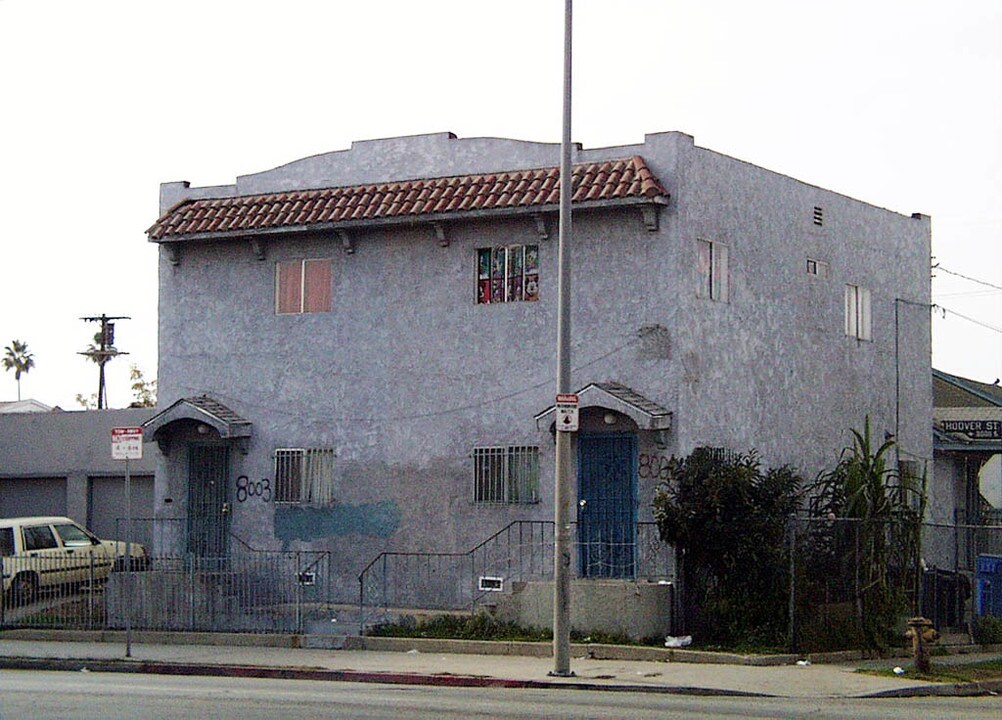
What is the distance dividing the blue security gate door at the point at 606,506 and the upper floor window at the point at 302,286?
18.9 ft

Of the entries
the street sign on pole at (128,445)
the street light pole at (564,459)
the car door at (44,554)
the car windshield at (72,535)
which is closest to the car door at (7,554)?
the car door at (44,554)

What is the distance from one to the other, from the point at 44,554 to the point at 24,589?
2.30 metres

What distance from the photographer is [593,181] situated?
24641 millimetres

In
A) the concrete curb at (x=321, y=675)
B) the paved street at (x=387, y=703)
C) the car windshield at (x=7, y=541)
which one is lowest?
the concrete curb at (x=321, y=675)

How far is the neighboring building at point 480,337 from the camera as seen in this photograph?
2450 cm

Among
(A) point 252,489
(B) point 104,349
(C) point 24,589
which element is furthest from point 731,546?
(B) point 104,349

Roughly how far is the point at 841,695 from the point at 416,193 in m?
12.3

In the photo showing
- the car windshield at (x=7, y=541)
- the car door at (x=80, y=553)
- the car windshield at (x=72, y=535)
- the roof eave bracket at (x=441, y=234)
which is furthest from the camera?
the car windshield at (x=72, y=535)

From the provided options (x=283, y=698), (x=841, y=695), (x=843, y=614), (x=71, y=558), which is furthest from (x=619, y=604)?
(x=71, y=558)

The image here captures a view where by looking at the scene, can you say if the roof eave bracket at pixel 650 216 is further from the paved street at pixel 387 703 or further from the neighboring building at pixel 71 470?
the neighboring building at pixel 71 470

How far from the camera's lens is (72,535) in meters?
32.0

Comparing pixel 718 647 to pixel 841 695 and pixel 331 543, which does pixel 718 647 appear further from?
pixel 331 543

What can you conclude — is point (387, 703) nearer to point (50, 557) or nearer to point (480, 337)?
point (480, 337)

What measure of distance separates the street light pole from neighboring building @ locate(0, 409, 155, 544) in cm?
2028
